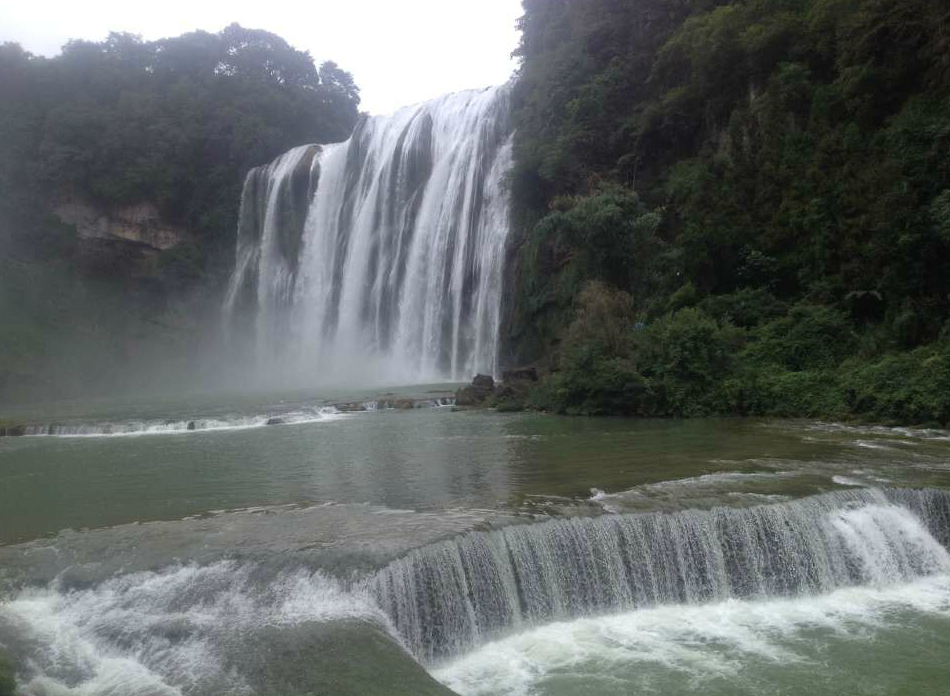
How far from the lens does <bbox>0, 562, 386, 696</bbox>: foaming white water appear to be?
624 cm

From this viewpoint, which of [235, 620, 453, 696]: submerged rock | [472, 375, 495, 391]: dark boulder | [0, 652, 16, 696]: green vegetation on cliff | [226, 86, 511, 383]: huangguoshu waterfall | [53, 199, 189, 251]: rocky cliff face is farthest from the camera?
[53, 199, 189, 251]: rocky cliff face

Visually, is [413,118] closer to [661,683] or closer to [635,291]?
[635,291]

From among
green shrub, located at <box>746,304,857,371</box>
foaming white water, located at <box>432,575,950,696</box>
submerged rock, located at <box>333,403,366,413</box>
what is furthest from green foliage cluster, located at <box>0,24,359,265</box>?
foaming white water, located at <box>432,575,950,696</box>

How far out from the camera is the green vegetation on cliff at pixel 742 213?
701 inches

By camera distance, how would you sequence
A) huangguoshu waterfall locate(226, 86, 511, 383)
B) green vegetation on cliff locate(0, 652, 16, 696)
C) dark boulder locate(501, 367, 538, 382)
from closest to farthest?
green vegetation on cliff locate(0, 652, 16, 696) → dark boulder locate(501, 367, 538, 382) → huangguoshu waterfall locate(226, 86, 511, 383)

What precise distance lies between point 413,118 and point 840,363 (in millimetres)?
28331

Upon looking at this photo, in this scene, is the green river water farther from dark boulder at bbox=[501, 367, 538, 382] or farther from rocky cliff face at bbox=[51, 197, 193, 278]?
rocky cliff face at bbox=[51, 197, 193, 278]

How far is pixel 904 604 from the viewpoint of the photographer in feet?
27.9

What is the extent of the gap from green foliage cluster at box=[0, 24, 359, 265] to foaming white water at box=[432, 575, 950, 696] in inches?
1855

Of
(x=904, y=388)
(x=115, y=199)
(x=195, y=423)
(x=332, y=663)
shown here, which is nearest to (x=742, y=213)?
(x=904, y=388)

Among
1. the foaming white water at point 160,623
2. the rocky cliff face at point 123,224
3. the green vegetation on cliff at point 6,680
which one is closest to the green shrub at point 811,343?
the foaming white water at point 160,623

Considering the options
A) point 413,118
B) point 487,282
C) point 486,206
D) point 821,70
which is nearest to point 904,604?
point 821,70

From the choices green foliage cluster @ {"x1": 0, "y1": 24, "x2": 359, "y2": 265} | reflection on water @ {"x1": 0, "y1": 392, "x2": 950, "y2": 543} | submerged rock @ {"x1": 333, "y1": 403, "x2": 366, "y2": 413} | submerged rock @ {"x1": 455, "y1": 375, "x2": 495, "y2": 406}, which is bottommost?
reflection on water @ {"x1": 0, "y1": 392, "x2": 950, "y2": 543}

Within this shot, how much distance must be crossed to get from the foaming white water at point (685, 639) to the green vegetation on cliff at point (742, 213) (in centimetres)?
822
